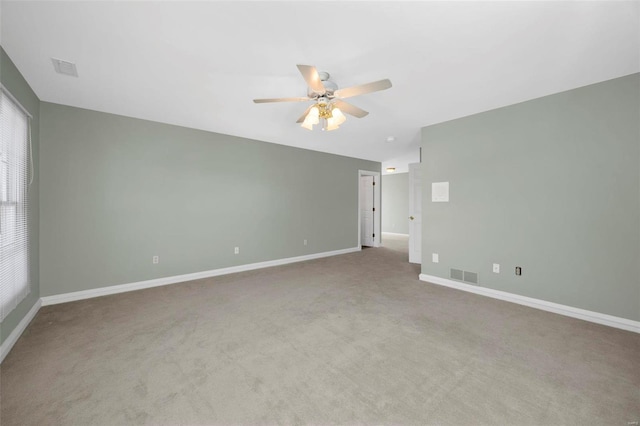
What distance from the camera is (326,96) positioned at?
237 cm

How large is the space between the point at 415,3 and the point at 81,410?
325cm

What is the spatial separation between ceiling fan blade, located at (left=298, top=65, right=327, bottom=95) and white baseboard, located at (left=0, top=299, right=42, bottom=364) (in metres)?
3.20

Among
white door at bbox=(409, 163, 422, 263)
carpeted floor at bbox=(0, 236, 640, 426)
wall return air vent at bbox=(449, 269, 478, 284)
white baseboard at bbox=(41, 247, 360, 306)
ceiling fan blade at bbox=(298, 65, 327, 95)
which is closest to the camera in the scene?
carpeted floor at bbox=(0, 236, 640, 426)

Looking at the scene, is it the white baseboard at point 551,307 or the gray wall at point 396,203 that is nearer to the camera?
the white baseboard at point 551,307

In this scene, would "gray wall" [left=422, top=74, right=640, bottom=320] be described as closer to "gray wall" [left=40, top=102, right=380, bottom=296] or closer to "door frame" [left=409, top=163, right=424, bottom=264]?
"door frame" [left=409, top=163, right=424, bottom=264]

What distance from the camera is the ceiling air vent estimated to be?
7.35 ft

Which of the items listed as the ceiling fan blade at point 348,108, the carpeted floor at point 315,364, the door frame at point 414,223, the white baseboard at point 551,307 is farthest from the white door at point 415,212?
the ceiling fan blade at point 348,108

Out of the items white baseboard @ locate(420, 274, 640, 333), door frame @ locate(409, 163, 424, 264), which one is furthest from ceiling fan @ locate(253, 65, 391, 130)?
door frame @ locate(409, 163, 424, 264)

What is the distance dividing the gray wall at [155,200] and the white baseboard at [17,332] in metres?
0.36

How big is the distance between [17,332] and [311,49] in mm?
3645

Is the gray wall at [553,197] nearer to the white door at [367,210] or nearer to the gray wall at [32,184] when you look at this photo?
the white door at [367,210]

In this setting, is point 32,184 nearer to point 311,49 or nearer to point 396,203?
point 311,49

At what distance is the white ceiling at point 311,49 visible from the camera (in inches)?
65.6

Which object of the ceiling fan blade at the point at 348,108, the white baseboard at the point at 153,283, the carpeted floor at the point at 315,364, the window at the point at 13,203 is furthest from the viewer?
the white baseboard at the point at 153,283
